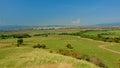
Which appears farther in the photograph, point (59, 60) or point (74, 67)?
point (59, 60)

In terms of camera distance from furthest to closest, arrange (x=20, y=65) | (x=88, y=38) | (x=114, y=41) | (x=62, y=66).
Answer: (x=88, y=38), (x=114, y=41), (x=20, y=65), (x=62, y=66)

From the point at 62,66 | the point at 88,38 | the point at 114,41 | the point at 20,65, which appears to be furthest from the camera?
the point at 88,38

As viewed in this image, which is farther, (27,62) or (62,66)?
(27,62)

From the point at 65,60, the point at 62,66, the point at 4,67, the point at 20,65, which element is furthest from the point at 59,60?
the point at 4,67

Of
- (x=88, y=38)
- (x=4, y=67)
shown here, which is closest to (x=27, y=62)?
(x=4, y=67)

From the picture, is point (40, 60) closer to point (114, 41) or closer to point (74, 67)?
point (74, 67)

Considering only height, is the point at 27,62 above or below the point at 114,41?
above

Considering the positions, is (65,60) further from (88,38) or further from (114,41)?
(88,38)

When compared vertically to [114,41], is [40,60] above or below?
above
